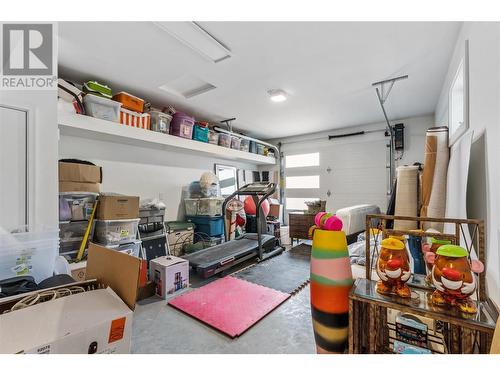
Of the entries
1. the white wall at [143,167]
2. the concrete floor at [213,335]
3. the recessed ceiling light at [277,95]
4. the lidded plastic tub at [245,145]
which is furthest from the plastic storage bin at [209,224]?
the recessed ceiling light at [277,95]

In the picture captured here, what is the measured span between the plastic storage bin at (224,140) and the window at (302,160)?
79.1 inches

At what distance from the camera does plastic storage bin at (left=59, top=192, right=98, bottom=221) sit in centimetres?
244

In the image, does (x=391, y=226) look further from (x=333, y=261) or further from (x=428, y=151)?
(x=333, y=261)

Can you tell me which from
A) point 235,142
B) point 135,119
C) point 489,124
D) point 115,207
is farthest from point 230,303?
point 235,142

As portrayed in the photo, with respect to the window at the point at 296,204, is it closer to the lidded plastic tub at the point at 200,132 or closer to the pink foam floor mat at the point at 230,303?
the lidded plastic tub at the point at 200,132

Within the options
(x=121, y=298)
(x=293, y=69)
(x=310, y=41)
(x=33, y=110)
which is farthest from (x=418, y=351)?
(x=33, y=110)

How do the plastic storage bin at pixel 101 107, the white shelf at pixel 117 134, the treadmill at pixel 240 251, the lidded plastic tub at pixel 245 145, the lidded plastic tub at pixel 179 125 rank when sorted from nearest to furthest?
the white shelf at pixel 117 134
the plastic storage bin at pixel 101 107
the treadmill at pixel 240 251
the lidded plastic tub at pixel 179 125
the lidded plastic tub at pixel 245 145

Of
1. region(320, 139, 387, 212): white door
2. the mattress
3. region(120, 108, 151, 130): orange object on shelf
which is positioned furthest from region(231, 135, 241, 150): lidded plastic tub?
the mattress

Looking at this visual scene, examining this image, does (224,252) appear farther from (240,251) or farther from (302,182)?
(302,182)

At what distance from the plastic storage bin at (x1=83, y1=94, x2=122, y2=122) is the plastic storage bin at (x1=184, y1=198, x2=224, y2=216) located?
1.84 m

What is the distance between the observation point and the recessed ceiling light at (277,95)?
317 cm

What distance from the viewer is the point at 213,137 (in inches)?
168

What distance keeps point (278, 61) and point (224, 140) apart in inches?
89.5

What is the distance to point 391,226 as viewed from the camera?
2.78 metres
